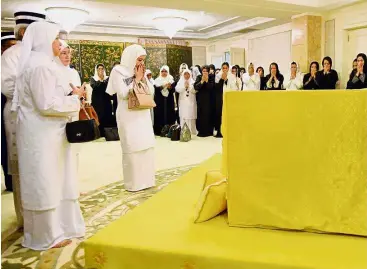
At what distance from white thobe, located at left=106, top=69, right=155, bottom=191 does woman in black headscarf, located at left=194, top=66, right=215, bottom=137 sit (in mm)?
4396

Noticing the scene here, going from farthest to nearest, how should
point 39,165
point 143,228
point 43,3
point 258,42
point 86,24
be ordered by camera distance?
1. point 258,42
2. point 86,24
3. point 43,3
4. point 39,165
5. point 143,228

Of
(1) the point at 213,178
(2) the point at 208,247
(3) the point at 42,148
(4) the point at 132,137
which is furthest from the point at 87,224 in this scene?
(2) the point at 208,247

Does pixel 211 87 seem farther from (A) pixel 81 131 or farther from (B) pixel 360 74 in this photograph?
(A) pixel 81 131

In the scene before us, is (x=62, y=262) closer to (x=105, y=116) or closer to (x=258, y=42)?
(x=105, y=116)

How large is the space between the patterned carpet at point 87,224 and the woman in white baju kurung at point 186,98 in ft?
12.8

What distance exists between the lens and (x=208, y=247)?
1.42 metres

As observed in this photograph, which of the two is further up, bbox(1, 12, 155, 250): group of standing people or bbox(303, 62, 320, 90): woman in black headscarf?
bbox(303, 62, 320, 90): woman in black headscarf

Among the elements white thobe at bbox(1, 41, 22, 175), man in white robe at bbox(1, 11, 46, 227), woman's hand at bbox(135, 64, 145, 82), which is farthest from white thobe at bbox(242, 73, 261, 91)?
white thobe at bbox(1, 41, 22, 175)

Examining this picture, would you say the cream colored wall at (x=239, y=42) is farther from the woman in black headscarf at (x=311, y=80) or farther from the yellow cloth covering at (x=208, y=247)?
the yellow cloth covering at (x=208, y=247)

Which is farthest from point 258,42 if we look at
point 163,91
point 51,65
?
point 51,65

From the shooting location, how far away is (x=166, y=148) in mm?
6672

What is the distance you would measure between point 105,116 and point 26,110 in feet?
20.3

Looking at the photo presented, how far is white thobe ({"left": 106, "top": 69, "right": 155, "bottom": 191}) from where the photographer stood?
151 inches

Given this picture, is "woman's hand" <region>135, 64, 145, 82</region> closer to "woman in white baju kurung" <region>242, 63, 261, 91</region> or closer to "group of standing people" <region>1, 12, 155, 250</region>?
"group of standing people" <region>1, 12, 155, 250</region>
